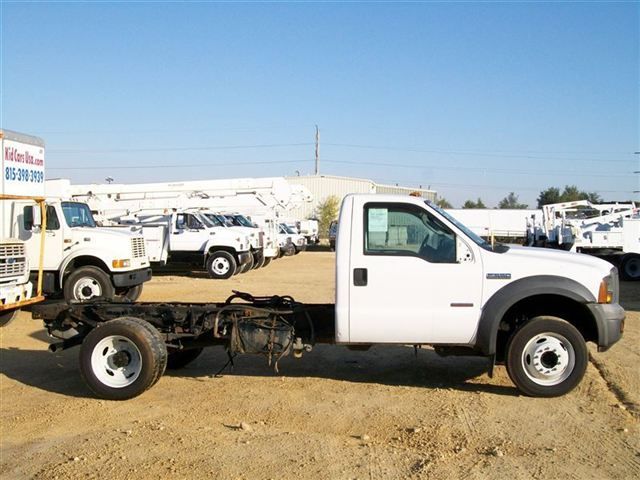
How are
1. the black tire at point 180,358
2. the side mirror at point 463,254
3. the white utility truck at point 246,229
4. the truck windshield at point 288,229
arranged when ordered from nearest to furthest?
the side mirror at point 463,254 < the black tire at point 180,358 < the white utility truck at point 246,229 < the truck windshield at point 288,229

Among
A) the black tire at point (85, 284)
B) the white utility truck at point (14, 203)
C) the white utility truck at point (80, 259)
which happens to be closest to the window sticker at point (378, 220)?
the white utility truck at point (14, 203)

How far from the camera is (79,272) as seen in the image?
1262cm

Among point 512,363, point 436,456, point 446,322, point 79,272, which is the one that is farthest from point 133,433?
point 79,272

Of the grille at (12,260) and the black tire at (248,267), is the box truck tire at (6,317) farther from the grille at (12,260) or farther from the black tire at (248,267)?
the black tire at (248,267)

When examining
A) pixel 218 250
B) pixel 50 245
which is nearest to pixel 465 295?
pixel 50 245

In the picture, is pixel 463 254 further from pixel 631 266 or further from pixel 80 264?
pixel 631 266

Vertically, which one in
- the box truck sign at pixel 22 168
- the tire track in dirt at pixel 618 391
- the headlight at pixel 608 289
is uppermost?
the box truck sign at pixel 22 168

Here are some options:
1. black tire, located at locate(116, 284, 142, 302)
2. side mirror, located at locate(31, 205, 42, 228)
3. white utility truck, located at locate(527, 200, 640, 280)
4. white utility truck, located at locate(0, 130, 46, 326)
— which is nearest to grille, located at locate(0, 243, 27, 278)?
white utility truck, located at locate(0, 130, 46, 326)

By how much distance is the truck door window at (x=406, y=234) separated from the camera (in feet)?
20.5

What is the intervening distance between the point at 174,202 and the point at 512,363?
54.5 feet

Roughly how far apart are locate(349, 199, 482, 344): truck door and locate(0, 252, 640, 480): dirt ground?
72cm

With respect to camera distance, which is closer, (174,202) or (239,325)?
(239,325)

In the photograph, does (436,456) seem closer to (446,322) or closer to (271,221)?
(446,322)

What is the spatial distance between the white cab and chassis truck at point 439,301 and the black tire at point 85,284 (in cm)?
647
